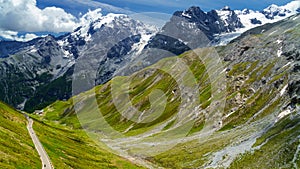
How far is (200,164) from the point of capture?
110m

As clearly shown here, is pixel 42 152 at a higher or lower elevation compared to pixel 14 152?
lower

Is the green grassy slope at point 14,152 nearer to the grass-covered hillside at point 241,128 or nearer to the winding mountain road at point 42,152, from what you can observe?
the winding mountain road at point 42,152

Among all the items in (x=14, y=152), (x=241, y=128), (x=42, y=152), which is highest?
(x=14, y=152)

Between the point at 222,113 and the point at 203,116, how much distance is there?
13.1 m

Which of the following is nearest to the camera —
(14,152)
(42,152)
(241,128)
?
(14,152)

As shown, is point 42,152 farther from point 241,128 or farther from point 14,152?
point 241,128

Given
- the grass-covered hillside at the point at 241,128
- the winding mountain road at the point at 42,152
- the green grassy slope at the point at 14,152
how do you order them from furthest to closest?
1. the grass-covered hillside at the point at 241,128
2. the winding mountain road at the point at 42,152
3. the green grassy slope at the point at 14,152

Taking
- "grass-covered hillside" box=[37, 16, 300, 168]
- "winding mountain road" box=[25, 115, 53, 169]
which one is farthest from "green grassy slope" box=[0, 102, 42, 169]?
"grass-covered hillside" box=[37, 16, 300, 168]

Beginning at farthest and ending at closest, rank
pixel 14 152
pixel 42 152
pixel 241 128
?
pixel 241 128 → pixel 42 152 → pixel 14 152

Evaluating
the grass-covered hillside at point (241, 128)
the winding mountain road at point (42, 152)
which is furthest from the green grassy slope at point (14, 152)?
the grass-covered hillside at point (241, 128)

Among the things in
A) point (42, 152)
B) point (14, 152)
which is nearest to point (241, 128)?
point (42, 152)

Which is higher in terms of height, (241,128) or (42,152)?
(42,152)

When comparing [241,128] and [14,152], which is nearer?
[14,152]

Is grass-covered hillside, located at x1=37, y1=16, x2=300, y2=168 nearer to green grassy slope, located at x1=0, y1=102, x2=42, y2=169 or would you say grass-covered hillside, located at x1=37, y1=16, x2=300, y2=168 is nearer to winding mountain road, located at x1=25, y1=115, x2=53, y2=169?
winding mountain road, located at x1=25, y1=115, x2=53, y2=169
